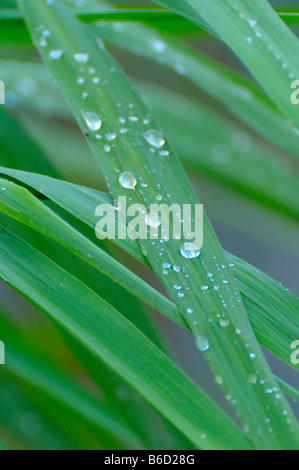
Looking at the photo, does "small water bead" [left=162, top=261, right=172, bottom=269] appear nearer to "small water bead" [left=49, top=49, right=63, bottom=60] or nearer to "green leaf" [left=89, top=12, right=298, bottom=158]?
"small water bead" [left=49, top=49, right=63, bottom=60]

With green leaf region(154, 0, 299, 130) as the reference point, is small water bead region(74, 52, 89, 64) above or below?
above

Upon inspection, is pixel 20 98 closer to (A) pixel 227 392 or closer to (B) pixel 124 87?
(B) pixel 124 87

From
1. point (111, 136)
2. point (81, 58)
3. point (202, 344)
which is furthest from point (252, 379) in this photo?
point (81, 58)

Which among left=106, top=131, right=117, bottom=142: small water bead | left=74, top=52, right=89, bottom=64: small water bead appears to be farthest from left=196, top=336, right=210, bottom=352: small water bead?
left=74, top=52, right=89, bottom=64: small water bead

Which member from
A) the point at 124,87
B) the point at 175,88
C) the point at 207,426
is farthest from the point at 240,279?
the point at 175,88

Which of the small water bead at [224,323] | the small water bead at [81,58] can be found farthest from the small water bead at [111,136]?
the small water bead at [224,323]

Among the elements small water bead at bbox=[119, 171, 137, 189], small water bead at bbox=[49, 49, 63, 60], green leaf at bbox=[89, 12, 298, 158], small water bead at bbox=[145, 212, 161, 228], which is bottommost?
small water bead at bbox=[145, 212, 161, 228]

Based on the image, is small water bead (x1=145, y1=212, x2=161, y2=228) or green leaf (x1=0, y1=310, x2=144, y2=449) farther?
green leaf (x1=0, y1=310, x2=144, y2=449)
